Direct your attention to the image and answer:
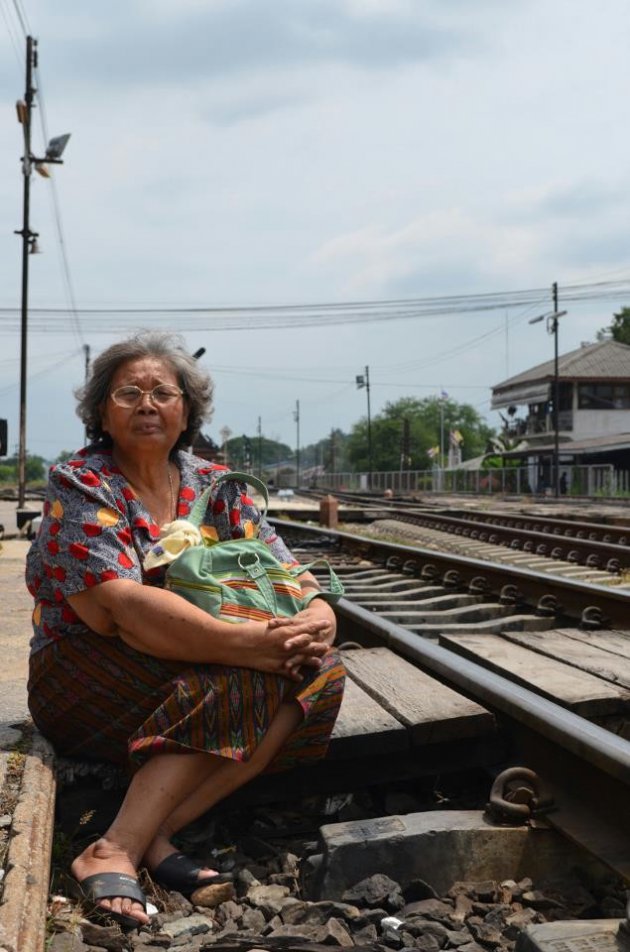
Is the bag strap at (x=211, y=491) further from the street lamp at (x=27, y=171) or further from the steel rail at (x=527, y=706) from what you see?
the street lamp at (x=27, y=171)

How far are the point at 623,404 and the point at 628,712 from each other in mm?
62608

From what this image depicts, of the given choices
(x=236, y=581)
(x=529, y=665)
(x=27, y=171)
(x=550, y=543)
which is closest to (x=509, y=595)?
(x=529, y=665)

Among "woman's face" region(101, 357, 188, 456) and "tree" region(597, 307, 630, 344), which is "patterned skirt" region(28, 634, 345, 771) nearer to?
"woman's face" region(101, 357, 188, 456)

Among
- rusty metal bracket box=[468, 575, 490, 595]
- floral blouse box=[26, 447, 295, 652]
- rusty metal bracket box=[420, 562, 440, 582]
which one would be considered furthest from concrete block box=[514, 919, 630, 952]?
rusty metal bracket box=[420, 562, 440, 582]

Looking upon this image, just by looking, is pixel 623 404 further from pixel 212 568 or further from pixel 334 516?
pixel 212 568

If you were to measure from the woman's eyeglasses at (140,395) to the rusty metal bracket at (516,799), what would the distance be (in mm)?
1412

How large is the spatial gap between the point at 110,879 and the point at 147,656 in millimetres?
558

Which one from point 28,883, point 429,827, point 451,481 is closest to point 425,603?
point 429,827

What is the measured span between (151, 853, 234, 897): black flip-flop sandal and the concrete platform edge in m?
0.29

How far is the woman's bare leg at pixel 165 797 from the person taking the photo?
2.31 meters

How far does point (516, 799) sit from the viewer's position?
8.14ft

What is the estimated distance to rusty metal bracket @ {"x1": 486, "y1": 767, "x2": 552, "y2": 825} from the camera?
2420mm

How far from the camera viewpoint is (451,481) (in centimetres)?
5766

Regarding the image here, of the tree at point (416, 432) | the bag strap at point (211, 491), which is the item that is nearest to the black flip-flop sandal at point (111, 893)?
the bag strap at point (211, 491)
